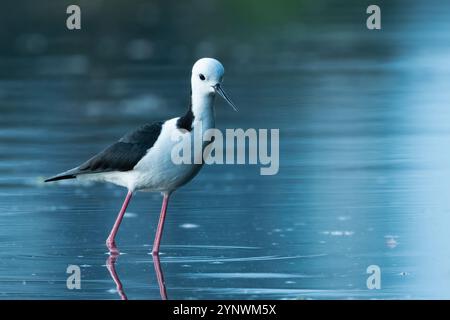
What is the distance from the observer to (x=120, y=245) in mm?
10812

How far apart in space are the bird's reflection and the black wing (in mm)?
876

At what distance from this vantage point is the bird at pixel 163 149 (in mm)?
10898

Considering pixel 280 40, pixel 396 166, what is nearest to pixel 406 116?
pixel 396 166

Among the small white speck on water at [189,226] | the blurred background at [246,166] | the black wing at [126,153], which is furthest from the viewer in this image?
the small white speck on water at [189,226]

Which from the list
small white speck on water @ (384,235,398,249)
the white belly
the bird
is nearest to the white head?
the bird

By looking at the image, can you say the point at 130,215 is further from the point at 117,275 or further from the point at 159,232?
the point at 117,275

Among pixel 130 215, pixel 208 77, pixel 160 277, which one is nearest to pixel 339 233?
pixel 208 77

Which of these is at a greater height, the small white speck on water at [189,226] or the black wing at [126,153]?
the black wing at [126,153]

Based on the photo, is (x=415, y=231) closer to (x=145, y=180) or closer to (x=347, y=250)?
(x=347, y=250)

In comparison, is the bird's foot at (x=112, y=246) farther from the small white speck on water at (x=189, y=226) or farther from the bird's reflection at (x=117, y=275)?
the small white speck on water at (x=189, y=226)

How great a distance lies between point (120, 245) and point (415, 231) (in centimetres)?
204

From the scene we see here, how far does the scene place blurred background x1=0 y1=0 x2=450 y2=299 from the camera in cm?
976

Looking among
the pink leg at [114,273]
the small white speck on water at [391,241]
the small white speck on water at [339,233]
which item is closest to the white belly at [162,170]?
the pink leg at [114,273]

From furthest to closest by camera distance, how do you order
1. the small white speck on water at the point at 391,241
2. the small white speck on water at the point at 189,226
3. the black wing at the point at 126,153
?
the small white speck on water at the point at 189,226 → the black wing at the point at 126,153 → the small white speck on water at the point at 391,241
